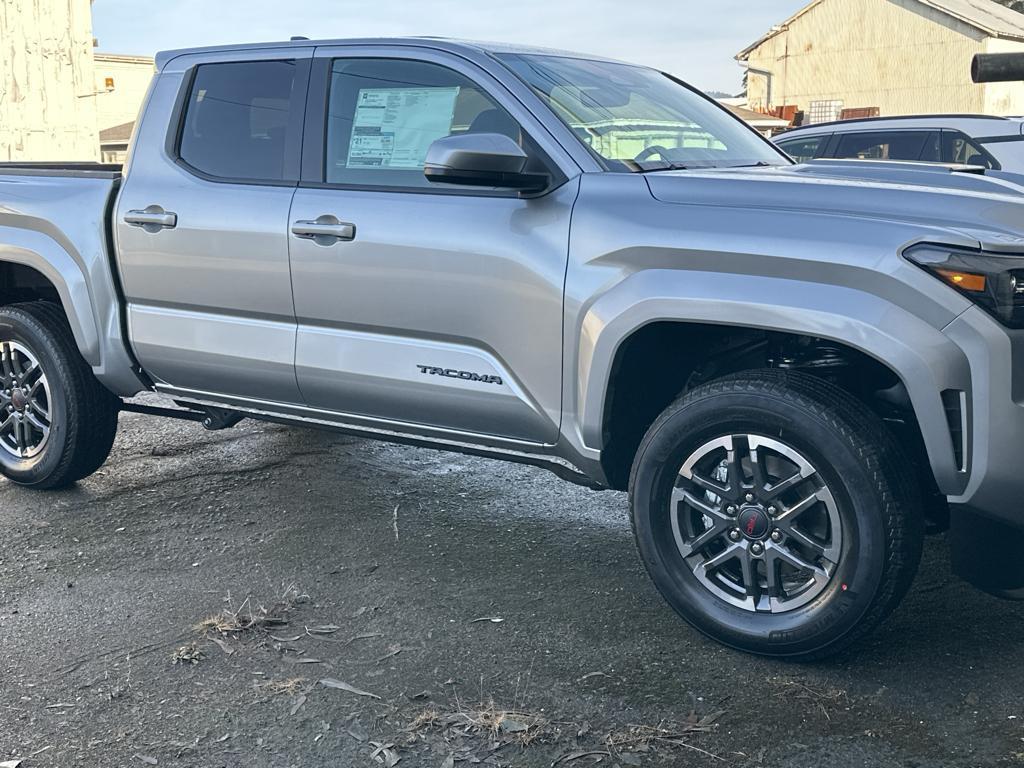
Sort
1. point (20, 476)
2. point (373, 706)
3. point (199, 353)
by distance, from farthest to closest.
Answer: point (20, 476) → point (199, 353) → point (373, 706)

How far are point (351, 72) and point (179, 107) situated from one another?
84cm

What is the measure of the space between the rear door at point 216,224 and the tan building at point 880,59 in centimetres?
3456

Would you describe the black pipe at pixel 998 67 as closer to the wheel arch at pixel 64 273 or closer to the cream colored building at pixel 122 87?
the wheel arch at pixel 64 273

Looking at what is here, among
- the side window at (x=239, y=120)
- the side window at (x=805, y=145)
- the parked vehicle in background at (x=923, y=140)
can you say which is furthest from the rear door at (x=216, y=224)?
the side window at (x=805, y=145)

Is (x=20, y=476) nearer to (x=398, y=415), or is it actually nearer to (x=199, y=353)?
(x=199, y=353)

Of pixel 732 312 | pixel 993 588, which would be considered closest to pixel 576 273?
pixel 732 312

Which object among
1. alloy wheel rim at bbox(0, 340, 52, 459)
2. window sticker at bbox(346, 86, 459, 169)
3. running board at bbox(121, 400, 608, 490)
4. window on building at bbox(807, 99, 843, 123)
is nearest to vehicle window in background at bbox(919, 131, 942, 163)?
running board at bbox(121, 400, 608, 490)

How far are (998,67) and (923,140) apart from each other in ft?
15.1

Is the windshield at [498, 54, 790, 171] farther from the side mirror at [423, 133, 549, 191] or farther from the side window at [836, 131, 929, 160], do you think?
the side window at [836, 131, 929, 160]

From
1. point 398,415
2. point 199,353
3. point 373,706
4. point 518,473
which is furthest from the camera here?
point 518,473

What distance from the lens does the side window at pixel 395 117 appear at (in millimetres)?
4074

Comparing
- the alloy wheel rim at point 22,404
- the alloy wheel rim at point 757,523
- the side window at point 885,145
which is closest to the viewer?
the alloy wheel rim at point 757,523

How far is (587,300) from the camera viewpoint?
363 cm

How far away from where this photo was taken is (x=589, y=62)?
4.58 m
